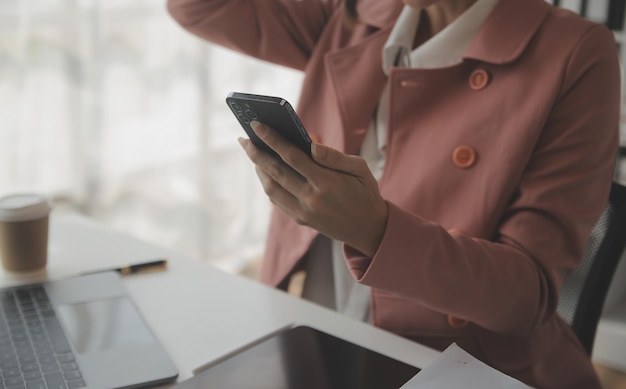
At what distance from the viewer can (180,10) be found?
1.28m

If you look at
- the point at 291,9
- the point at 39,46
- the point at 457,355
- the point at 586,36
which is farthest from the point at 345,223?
the point at 39,46

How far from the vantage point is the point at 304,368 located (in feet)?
2.51

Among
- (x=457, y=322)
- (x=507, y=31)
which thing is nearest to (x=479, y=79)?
(x=507, y=31)

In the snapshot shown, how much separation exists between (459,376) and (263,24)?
758 millimetres

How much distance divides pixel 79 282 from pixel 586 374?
736 millimetres

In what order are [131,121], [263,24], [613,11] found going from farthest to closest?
[613,11]
[131,121]
[263,24]

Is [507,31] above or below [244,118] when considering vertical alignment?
above

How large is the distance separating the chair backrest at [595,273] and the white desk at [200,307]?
0.35 meters

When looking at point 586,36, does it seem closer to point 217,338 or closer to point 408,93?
point 408,93

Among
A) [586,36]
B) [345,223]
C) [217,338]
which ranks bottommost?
[217,338]

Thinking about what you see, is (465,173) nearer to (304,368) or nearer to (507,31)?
(507,31)

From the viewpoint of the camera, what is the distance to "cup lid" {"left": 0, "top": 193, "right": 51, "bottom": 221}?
97 cm

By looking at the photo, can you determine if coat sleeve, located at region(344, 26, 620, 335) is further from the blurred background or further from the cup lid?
the blurred background

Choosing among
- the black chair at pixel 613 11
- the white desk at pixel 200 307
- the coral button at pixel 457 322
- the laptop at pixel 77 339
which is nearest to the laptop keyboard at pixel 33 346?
the laptop at pixel 77 339
